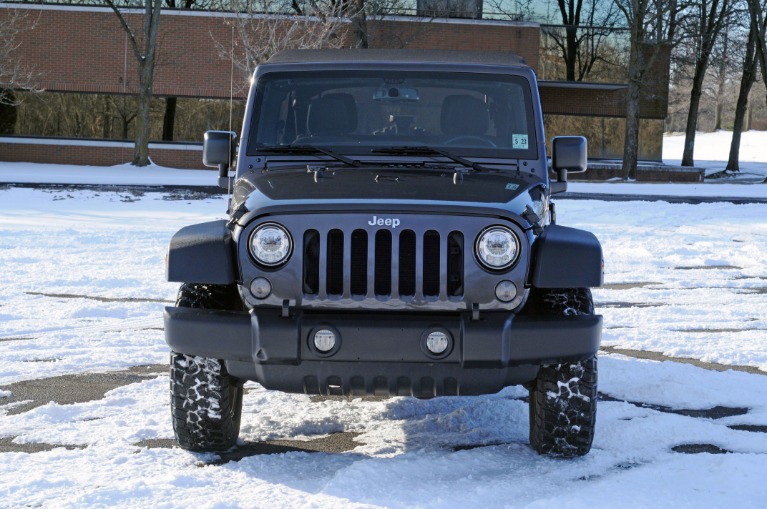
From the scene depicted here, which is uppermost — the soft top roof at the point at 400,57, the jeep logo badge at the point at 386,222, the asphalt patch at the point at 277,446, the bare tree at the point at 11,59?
the bare tree at the point at 11,59

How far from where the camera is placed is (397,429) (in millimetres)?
5832

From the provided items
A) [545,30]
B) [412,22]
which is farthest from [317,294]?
[545,30]

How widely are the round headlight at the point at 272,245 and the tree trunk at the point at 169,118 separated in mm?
32075

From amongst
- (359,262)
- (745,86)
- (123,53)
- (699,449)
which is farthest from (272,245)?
(745,86)

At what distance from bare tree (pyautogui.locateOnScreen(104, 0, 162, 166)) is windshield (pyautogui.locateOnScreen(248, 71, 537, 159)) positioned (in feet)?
90.7

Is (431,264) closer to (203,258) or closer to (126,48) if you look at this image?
(203,258)

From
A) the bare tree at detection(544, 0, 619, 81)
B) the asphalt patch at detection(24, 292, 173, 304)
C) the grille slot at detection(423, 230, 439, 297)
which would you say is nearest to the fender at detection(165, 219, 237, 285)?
the grille slot at detection(423, 230, 439, 297)

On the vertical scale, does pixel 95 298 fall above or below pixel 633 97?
below

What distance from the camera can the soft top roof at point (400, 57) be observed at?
20.6 ft

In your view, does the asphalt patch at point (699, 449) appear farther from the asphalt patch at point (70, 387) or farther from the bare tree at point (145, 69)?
the bare tree at point (145, 69)

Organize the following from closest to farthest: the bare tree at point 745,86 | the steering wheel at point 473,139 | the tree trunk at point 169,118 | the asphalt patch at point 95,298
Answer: the steering wheel at point 473,139 < the asphalt patch at point 95,298 < the tree trunk at point 169,118 < the bare tree at point 745,86

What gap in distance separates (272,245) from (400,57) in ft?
6.56

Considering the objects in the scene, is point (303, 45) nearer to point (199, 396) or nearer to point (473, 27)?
point (473, 27)

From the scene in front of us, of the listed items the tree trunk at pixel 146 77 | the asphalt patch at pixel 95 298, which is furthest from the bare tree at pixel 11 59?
the asphalt patch at pixel 95 298
